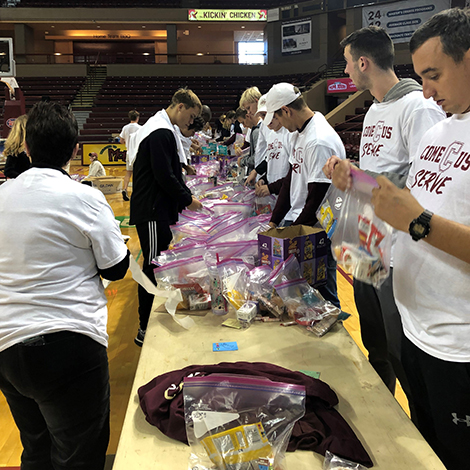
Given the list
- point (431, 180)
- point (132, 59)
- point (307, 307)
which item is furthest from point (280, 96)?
point (132, 59)

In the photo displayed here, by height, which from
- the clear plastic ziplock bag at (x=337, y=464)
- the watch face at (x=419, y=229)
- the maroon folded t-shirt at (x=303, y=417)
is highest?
the watch face at (x=419, y=229)

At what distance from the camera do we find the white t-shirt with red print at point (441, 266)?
1020 millimetres

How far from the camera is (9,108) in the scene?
667 centimetres

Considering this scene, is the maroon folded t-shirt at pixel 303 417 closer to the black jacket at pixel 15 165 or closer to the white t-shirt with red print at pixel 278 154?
the white t-shirt with red print at pixel 278 154

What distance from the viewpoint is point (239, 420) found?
3.20 feet

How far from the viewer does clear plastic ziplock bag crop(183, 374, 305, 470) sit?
36.0 inches

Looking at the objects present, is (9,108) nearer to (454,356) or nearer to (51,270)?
(51,270)

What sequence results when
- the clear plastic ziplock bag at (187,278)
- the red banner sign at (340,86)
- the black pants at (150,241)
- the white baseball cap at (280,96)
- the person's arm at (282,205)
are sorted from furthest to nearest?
1. the red banner sign at (340,86)
2. the black pants at (150,241)
3. the person's arm at (282,205)
4. the white baseball cap at (280,96)
5. the clear plastic ziplock bag at (187,278)

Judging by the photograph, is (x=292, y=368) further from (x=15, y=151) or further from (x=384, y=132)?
(x=15, y=151)

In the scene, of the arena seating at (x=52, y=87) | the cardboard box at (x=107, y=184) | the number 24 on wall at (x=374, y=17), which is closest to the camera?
the cardboard box at (x=107, y=184)

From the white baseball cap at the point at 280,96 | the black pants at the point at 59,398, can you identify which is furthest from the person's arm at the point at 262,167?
the black pants at the point at 59,398

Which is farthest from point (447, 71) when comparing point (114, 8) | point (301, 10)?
point (114, 8)

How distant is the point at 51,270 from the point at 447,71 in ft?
3.91

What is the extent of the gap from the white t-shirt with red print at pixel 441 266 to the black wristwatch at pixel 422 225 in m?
0.12
